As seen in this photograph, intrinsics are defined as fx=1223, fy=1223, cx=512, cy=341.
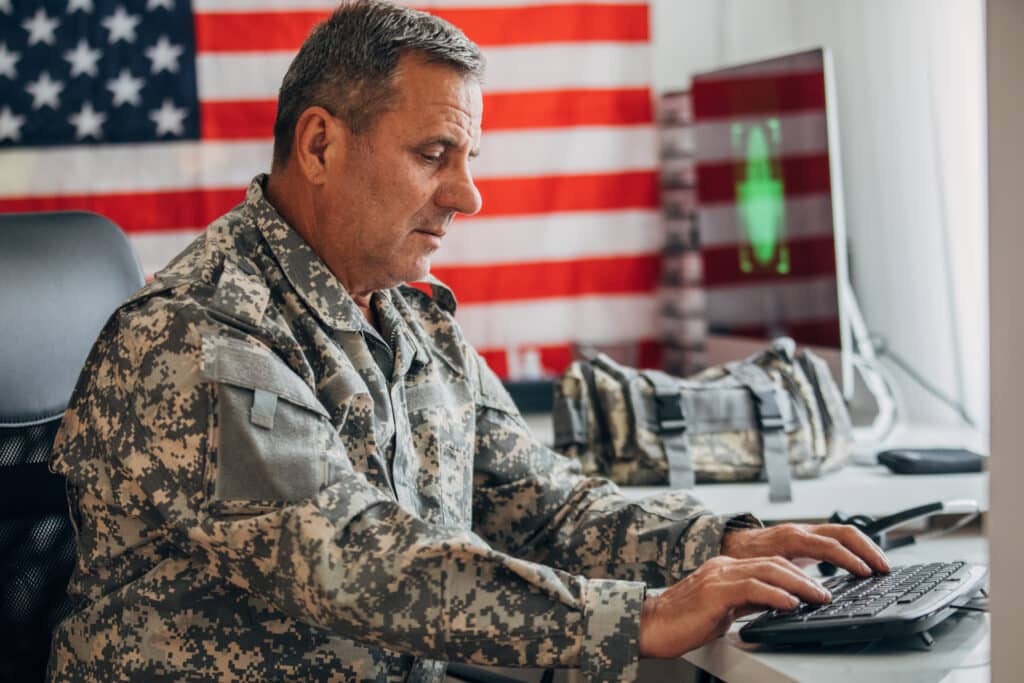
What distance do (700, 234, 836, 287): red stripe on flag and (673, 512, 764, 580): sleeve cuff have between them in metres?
0.90

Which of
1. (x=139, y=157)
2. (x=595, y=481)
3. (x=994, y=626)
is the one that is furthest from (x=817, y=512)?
(x=139, y=157)

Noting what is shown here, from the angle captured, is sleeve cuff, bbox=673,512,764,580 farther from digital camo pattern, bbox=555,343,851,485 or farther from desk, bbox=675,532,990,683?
digital camo pattern, bbox=555,343,851,485

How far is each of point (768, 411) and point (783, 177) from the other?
0.63 meters

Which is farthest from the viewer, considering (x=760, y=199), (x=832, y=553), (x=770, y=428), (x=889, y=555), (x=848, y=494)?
(x=760, y=199)

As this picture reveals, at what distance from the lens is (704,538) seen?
1.28m

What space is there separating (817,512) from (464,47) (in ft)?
2.83

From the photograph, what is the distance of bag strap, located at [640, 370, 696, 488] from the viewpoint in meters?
1.87

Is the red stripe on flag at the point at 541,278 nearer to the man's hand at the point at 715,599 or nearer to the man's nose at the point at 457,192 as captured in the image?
the man's nose at the point at 457,192

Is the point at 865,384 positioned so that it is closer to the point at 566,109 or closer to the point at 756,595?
the point at 566,109

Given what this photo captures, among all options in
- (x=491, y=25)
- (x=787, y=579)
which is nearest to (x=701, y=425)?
(x=787, y=579)

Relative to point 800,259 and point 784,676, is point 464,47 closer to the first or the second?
point 784,676

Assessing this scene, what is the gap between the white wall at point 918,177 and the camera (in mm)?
2268

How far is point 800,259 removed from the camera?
90.7 inches

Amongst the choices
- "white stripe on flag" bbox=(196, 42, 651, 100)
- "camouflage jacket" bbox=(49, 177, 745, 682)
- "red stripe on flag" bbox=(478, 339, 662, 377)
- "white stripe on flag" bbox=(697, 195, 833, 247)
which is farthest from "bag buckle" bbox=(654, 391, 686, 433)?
"white stripe on flag" bbox=(196, 42, 651, 100)
